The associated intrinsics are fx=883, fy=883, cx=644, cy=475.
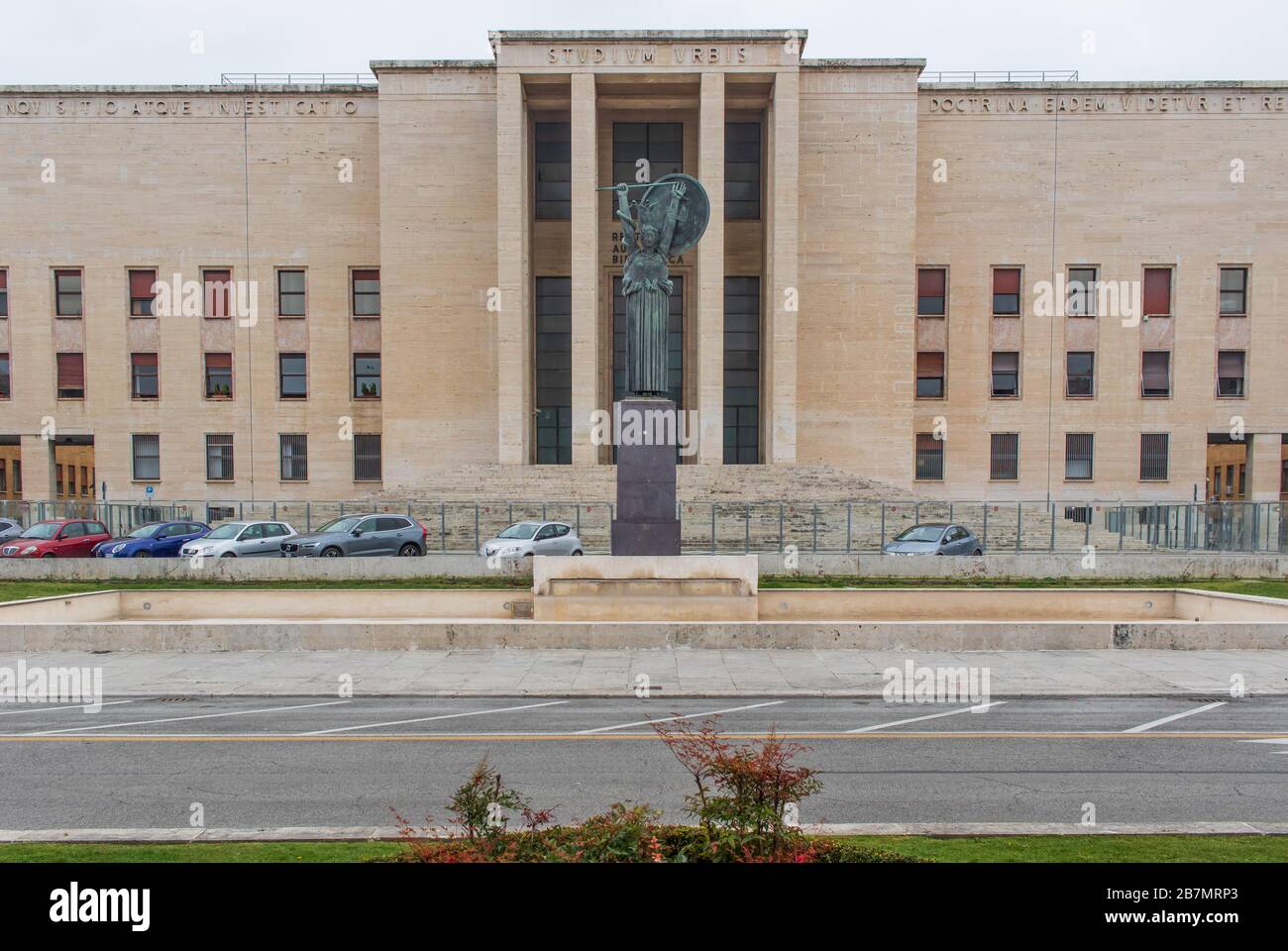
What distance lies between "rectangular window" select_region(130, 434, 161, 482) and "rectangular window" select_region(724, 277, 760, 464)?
2799 cm

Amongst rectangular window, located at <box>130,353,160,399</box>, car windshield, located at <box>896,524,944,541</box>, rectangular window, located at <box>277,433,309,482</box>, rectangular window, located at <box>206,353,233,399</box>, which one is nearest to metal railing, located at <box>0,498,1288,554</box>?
car windshield, located at <box>896,524,944,541</box>

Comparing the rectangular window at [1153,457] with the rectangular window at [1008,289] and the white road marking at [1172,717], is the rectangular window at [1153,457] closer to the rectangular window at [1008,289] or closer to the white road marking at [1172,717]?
the rectangular window at [1008,289]

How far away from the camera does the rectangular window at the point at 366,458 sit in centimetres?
4316

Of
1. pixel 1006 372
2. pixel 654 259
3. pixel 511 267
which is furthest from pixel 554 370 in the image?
pixel 654 259

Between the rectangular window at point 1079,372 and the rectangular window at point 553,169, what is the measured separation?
84.4ft

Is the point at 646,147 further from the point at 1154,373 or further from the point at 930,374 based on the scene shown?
the point at 1154,373

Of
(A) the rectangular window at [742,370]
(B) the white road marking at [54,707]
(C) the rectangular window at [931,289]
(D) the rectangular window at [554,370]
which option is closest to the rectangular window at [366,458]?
(D) the rectangular window at [554,370]

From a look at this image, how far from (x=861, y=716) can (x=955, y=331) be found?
35.7 metres

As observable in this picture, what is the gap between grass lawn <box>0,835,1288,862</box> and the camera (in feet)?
19.3

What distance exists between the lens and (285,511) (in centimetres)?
3431

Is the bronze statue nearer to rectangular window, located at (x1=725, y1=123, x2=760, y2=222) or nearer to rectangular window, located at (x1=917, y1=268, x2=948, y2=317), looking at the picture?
rectangular window, located at (x1=725, y1=123, x2=760, y2=222)

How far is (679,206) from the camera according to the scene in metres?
Result: 18.7

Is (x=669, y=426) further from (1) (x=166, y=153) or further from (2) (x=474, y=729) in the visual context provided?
(1) (x=166, y=153)
